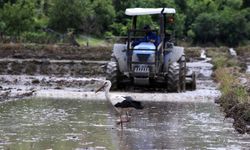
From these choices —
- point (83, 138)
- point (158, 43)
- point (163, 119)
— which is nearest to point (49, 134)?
point (83, 138)

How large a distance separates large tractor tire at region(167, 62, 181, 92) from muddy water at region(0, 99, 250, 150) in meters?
3.49

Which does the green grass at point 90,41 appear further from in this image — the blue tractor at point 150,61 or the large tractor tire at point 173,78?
the large tractor tire at point 173,78

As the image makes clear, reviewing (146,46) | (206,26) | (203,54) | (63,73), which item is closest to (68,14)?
(206,26)

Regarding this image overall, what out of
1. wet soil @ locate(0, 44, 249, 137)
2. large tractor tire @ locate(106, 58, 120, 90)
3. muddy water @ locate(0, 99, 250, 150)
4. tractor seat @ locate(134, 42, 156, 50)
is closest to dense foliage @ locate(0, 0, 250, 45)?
wet soil @ locate(0, 44, 249, 137)

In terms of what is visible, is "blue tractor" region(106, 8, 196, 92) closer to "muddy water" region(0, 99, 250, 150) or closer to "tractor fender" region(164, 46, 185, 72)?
"tractor fender" region(164, 46, 185, 72)

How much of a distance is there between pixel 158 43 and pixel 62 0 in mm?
26482

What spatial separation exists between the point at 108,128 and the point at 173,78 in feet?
27.9

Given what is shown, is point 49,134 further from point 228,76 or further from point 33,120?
point 228,76

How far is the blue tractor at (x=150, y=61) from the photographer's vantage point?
21.3 meters

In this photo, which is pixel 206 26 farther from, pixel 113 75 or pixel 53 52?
pixel 113 75

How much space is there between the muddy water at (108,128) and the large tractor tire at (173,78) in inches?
138

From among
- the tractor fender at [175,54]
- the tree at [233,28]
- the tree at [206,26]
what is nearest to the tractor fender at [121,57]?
the tractor fender at [175,54]

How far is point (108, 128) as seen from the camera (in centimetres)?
1305

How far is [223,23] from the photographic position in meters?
48.9
